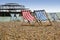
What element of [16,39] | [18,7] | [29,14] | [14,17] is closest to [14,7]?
[18,7]

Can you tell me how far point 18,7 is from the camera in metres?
23.5

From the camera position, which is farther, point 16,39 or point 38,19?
point 38,19

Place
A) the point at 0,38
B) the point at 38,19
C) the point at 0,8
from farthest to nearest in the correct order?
the point at 0,8, the point at 38,19, the point at 0,38

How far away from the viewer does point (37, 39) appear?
4938mm

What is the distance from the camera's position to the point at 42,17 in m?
9.91

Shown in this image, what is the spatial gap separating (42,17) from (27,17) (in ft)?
3.04

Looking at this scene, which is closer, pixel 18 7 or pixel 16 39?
pixel 16 39

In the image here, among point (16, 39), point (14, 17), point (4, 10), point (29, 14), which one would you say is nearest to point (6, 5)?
point (4, 10)

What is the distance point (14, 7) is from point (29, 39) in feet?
63.6

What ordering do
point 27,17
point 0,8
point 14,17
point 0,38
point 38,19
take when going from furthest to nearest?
point 0,8 → point 14,17 → point 27,17 → point 38,19 → point 0,38

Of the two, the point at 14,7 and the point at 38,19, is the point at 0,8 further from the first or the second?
the point at 38,19

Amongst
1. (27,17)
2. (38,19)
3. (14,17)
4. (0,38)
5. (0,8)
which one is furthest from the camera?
(0,8)

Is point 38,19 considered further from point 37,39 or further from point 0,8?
point 0,8

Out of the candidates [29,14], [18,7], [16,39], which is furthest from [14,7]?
[16,39]
